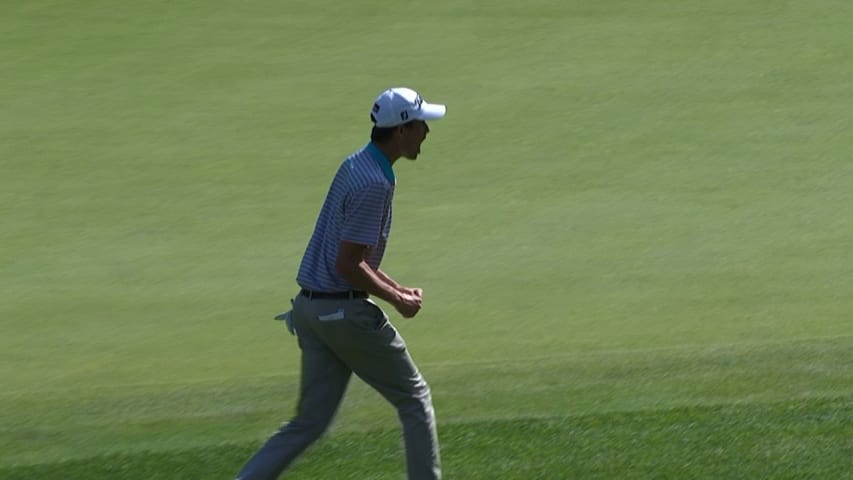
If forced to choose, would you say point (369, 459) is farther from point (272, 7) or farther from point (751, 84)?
point (272, 7)

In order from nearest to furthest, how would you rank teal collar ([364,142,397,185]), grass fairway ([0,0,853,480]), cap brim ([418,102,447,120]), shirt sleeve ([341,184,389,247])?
shirt sleeve ([341,184,389,247]) < teal collar ([364,142,397,185]) < cap brim ([418,102,447,120]) < grass fairway ([0,0,853,480])

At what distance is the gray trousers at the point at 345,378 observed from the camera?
7.66 m

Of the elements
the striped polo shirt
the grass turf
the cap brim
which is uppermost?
the cap brim

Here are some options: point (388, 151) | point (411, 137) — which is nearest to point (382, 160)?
point (388, 151)

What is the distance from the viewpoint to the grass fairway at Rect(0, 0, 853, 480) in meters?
9.35

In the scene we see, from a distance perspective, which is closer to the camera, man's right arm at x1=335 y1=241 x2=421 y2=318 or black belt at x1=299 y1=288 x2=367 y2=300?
man's right arm at x1=335 y1=241 x2=421 y2=318

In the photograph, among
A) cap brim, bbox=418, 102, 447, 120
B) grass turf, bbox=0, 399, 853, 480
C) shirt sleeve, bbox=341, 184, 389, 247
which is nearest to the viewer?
shirt sleeve, bbox=341, 184, 389, 247

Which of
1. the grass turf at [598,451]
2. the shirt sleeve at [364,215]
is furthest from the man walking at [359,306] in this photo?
the grass turf at [598,451]

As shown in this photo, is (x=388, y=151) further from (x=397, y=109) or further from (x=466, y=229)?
(x=466, y=229)

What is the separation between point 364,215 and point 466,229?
640 cm

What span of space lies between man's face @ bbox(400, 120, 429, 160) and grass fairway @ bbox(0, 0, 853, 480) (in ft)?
5.85

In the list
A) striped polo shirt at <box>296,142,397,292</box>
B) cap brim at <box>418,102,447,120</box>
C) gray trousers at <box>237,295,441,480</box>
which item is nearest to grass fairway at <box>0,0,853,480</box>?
gray trousers at <box>237,295,441,480</box>

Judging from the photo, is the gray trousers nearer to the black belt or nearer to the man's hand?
the black belt

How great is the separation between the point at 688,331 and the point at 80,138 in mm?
7200
